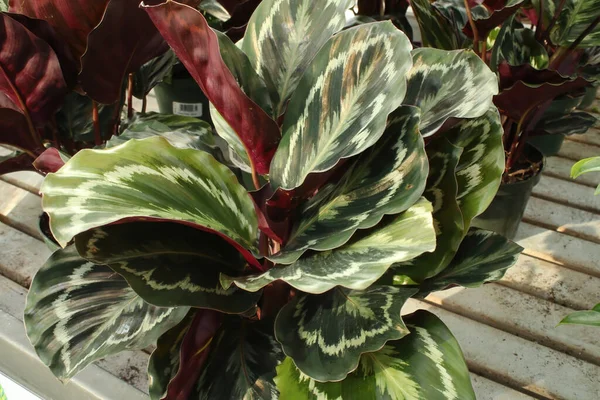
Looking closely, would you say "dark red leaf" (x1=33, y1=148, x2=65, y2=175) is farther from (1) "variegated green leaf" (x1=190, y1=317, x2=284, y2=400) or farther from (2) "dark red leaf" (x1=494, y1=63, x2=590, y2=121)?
(2) "dark red leaf" (x1=494, y1=63, x2=590, y2=121)

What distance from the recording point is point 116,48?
77 cm

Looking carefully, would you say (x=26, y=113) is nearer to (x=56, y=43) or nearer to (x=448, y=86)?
(x=56, y=43)

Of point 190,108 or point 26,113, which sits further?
point 190,108

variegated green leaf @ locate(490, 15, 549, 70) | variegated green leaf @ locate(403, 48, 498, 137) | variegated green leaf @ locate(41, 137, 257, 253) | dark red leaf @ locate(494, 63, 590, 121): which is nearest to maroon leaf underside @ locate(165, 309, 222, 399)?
variegated green leaf @ locate(41, 137, 257, 253)

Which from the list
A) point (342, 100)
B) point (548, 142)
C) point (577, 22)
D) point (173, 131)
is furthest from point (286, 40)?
point (548, 142)

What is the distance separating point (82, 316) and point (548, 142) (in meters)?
1.19

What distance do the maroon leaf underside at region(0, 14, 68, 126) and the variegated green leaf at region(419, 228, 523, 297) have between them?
584 millimetres

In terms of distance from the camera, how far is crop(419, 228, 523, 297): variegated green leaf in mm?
607

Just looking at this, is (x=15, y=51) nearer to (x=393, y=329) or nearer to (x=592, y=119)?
(x=393, y=329)

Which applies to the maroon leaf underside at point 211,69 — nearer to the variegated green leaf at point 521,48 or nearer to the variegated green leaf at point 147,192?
the variegated green leaf at point 147,192

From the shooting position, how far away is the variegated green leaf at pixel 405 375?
545mm

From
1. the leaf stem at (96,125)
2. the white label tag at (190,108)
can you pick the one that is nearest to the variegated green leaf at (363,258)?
the leaf stem at (96,125)

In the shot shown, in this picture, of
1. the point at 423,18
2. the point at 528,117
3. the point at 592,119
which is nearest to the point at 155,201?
the point at 423,18

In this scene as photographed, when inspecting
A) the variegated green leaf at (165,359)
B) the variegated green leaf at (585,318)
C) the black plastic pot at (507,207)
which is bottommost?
the black plastic pot at (507,207)
